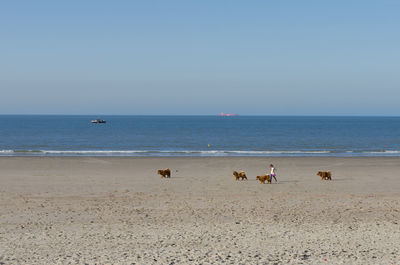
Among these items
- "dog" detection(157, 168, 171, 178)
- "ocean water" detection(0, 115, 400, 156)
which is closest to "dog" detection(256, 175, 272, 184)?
"dog" detection(157, 168, 171, 178)

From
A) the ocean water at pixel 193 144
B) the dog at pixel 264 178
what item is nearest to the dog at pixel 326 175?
the dog at pixel 264 178

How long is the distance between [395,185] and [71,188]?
17.7 meters

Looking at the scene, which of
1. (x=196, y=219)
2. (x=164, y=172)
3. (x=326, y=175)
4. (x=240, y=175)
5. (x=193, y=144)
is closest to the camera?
(x=196, y=219)

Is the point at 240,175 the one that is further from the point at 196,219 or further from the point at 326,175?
the point at 196,219

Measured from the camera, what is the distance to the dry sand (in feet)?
37.1

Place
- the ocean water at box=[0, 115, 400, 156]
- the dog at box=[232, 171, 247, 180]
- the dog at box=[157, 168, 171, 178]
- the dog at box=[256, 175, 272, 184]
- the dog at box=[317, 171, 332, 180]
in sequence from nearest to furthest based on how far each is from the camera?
the dog at box=[256, 175, 272, 184] < the dog at box=[232, 171, 247, 180] < the dog at box=[317, 171, 332, 180] < the dog at box=[157, 168, 171, 178] < the ocean water at box=[0, 115, 400, 156]

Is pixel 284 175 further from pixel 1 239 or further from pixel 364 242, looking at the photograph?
pixel 1 239

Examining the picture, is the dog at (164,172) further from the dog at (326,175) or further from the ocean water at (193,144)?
the ocean water at (193,144)

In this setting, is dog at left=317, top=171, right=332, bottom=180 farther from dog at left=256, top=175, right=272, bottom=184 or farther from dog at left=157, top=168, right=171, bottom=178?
dog at left=157, top=168, right=171, bottom=178

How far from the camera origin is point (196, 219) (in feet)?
50.5

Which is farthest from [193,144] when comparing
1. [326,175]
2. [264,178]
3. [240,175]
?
[264,178]

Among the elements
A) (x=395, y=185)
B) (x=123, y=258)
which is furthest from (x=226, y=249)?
(x=395, y=185)

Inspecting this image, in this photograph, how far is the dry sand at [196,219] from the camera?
37.1ft

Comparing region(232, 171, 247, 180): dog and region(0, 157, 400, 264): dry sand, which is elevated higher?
region(232, 171, 247, 180): dog
